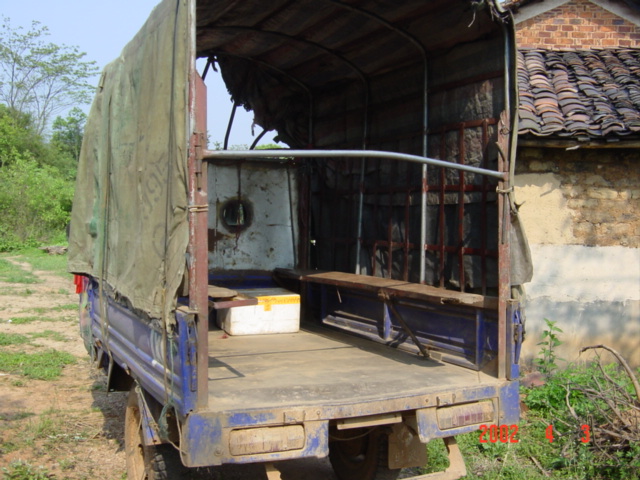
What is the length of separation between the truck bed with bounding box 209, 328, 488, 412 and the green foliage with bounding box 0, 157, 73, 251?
21529 millimetres

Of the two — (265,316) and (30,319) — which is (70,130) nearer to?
(30,319)

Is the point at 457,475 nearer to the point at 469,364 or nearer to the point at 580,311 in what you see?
the point at 469,364

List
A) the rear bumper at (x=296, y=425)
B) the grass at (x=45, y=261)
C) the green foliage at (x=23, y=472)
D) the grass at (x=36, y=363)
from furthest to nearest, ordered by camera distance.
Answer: the grass at (x=45, y=261)
the grass at (x=36, y=363)
the green foliage at (x=23, y=472)
the rear bumper at (x=296, y=425)

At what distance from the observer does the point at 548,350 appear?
7.06 meters

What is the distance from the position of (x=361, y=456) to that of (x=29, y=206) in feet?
77.1

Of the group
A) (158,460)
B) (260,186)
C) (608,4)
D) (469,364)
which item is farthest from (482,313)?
(608,4)

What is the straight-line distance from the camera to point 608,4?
941 cm

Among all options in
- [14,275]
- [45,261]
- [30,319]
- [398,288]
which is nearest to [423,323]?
[398,288]

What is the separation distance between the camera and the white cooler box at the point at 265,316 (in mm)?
5527

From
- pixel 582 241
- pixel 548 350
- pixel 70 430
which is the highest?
pixel 582 241

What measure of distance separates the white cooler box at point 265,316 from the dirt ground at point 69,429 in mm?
1162

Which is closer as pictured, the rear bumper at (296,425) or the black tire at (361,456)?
the rear bumper at (296,425)

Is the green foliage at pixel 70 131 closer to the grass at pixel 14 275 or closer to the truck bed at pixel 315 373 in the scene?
the grass at pixel 14 275

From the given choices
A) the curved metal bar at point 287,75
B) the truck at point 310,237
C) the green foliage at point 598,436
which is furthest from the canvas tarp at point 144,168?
the green foliage at point 598,436
